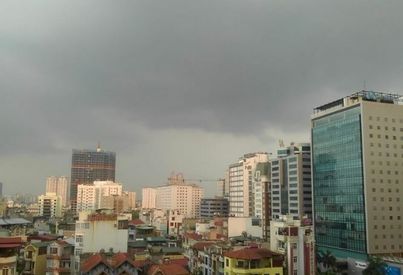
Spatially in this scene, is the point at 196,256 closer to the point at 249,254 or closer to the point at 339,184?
the point at 249,254

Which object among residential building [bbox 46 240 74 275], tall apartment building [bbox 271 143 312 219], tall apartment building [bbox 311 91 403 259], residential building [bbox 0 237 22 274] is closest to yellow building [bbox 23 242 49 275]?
residential building [bbox 46 240 74 275]

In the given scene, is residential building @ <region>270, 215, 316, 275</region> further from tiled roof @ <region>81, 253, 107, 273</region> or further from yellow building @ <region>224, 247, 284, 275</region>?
tiled roof @ <region>81, 253, 107, 273</region>

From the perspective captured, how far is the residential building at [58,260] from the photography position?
58812 millimetres

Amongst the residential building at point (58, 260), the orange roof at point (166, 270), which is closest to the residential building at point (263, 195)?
the residential building at point (58, 260)

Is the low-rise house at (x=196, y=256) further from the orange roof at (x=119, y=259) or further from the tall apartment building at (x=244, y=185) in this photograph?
the tall apartment building at (x=244, y=185)

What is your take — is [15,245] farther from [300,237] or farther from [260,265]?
[300,237]

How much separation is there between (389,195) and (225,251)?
46959mm

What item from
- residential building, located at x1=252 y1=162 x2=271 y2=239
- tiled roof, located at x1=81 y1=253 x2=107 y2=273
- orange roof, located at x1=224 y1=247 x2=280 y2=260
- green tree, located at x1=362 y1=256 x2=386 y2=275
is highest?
residential building, located at x1=252 y1=162 x2=271 y2=239

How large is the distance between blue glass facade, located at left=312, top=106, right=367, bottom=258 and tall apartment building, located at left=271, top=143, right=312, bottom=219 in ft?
42.4

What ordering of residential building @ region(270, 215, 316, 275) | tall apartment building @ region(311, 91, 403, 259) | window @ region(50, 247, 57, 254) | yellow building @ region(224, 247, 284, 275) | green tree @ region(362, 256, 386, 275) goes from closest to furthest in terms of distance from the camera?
yellow building @ region(224, 247, 284, 275)
residential building @ region(270, 215, 316, 275)
window @ region(50, 247, 57, 254)
green tree @ region(362, 256, 386, 275)
tall apartment building @ region(311, 91, 403, 259)

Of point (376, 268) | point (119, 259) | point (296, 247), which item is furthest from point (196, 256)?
point (376, 268)

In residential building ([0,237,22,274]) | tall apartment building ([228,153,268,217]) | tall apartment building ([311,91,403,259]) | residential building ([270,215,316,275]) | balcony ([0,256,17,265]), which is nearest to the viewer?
balcony ([0,256,17,265])

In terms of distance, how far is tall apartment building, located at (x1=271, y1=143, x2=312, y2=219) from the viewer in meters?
120

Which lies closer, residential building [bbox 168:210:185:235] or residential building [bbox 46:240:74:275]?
residential building [bbox 46:240:74:275]
